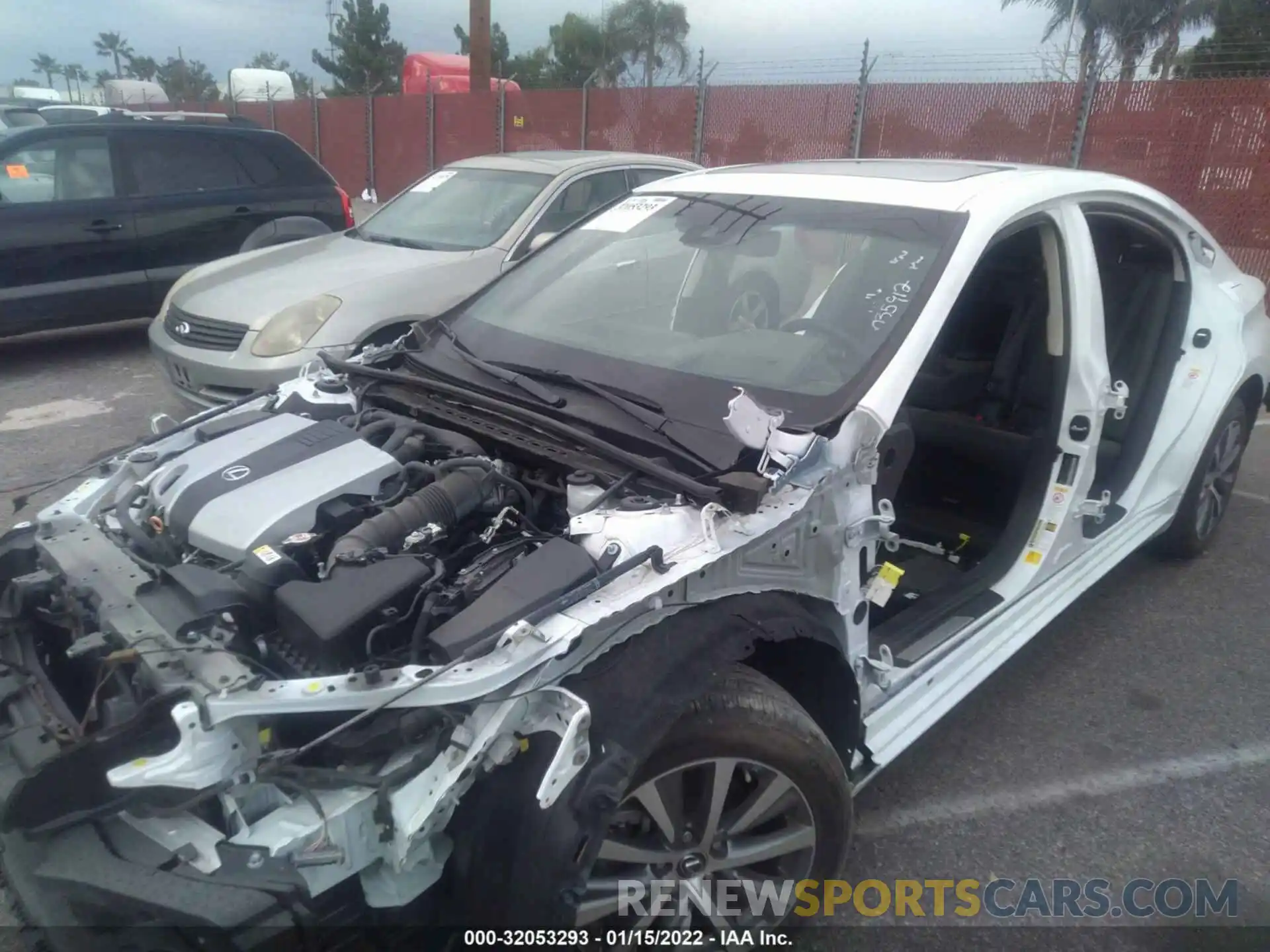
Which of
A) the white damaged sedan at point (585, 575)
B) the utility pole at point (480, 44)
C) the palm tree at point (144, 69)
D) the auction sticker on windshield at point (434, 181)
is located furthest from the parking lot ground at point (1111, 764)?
the palm tree at point (144, 69)

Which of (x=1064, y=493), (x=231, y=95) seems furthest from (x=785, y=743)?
(x=231, y=95)

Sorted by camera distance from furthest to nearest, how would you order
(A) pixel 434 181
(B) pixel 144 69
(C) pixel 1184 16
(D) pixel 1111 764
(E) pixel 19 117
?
(B) pixel 144 69, (C) pixel 1184 16, (E) pixel 19 117, (A) pixel 434 181, (D) pixel 1111 764

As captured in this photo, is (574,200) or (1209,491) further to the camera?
(574,200)

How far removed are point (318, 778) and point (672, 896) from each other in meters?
0.83

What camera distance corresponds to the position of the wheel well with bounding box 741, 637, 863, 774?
220 centimetres

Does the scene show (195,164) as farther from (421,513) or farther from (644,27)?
(644,27)

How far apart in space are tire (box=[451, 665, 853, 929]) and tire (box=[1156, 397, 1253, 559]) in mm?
2758

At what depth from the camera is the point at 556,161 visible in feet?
21.3

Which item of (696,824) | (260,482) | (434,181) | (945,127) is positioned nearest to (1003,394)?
(696,824)

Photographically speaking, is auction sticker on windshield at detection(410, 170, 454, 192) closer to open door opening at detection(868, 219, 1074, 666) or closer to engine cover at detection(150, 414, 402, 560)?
open door opening at detection(868, 219, 1074, 666)

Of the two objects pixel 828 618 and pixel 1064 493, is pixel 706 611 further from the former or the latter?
pixel 1064 493

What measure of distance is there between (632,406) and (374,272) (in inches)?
144

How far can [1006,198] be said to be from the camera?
2734 millimetres

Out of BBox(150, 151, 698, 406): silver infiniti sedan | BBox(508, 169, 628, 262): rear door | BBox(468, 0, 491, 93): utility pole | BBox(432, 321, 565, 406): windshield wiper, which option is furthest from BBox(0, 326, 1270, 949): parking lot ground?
BBox(468, 0, 491, 93): utility pole
